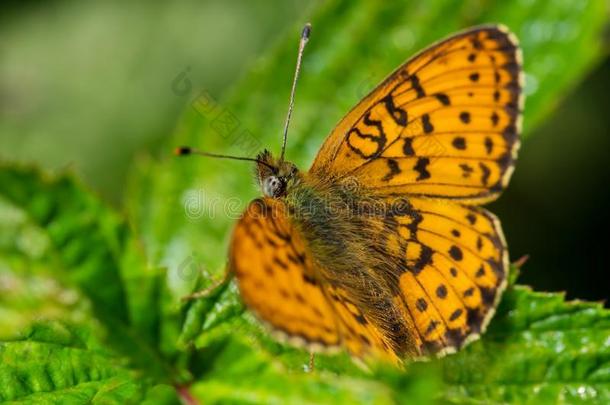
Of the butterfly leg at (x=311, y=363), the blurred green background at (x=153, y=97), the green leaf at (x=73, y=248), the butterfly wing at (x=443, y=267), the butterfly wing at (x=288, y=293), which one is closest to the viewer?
the butterfly wing at (x=288, y=293)

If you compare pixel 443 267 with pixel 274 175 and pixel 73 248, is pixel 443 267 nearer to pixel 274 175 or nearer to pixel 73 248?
pixel 274 175

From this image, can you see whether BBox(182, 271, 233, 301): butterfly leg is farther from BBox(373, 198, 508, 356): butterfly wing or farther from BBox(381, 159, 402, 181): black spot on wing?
BBox(381, 159, 402, 181): black spot on wing

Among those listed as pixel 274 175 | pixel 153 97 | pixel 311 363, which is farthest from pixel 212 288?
pixel 153 97

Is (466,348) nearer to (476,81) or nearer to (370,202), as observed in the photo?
(370,202)

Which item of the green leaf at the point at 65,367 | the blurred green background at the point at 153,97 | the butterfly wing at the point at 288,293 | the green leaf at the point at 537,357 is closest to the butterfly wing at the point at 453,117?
the green leaf at the point at 537,357

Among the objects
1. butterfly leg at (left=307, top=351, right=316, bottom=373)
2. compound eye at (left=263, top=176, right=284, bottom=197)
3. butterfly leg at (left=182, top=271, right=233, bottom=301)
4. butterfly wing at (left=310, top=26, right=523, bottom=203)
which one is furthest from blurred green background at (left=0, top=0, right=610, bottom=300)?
butterfly leg at (left=307, top=351, right=316, bottom=373)

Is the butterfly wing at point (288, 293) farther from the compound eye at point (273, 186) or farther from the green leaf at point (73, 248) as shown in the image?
the green leaf at point (73, 248)
